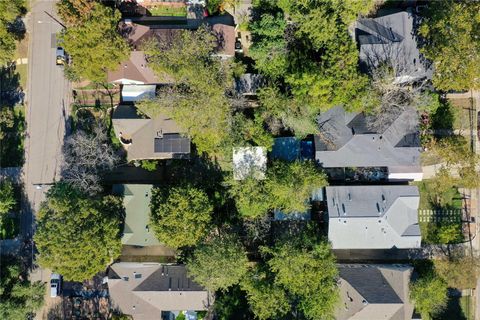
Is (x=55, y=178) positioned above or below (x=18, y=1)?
below

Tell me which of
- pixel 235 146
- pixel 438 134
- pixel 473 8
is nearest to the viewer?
pixel 473 8

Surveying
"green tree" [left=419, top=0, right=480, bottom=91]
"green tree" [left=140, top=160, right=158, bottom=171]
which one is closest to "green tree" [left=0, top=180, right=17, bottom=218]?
"green tree" [left=140, top=160, right=158, bottom=171]

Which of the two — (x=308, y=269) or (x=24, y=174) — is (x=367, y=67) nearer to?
(x=308, y=269)

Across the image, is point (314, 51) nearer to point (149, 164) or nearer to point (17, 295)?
point (149, 164)

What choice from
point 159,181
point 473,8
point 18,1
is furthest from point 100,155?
point 473,8

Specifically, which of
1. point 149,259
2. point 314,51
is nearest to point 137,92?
point 149,259

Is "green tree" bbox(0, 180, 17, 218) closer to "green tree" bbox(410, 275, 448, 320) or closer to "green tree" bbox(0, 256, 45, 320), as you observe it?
"green tree" bbox(0, 256, 45, 320)
